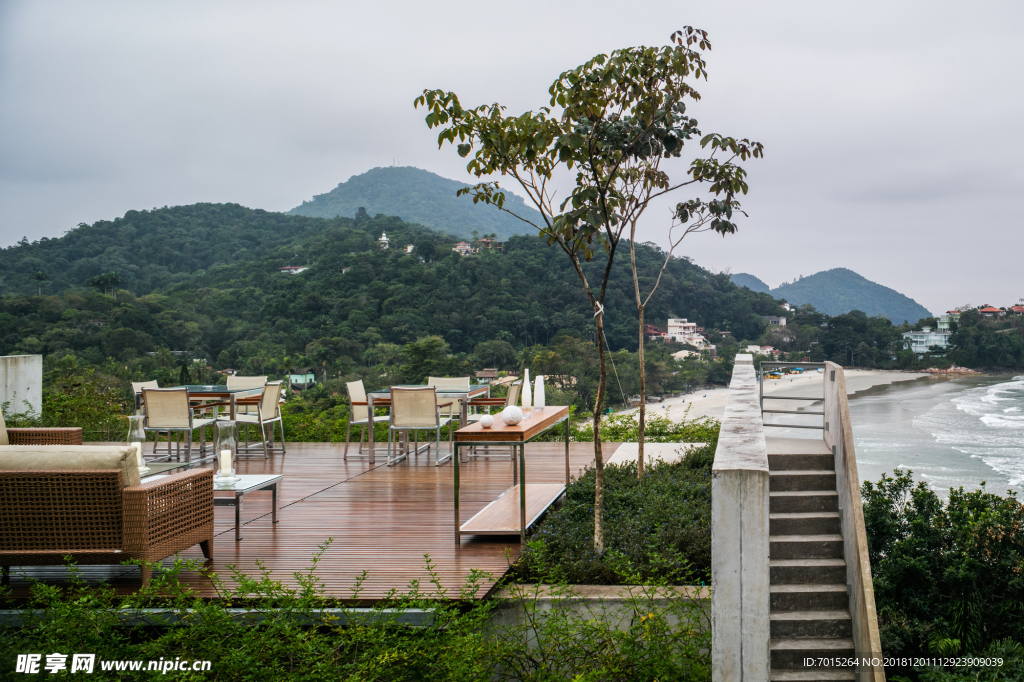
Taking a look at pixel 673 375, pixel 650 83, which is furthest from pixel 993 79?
pixel 650 83

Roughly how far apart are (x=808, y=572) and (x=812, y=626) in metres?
0.47

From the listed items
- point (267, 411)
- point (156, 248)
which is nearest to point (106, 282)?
point (156, 248)

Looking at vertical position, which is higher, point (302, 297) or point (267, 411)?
point (302, 297)

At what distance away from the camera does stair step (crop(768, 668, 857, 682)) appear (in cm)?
428

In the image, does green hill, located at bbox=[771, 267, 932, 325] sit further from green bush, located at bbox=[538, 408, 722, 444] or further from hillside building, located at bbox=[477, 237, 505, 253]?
green bush, located at bbox=[538, 408, 722, 444]

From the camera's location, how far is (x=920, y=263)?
48.6 m

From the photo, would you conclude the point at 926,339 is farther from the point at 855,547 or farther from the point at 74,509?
the point at 74,509

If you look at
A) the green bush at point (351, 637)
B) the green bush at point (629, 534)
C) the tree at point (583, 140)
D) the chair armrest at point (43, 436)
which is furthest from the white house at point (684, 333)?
the green bush at point (351, 637)

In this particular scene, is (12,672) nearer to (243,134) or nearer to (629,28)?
(629,28)

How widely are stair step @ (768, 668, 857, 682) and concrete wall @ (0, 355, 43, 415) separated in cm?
929

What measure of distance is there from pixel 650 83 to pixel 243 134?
210 ft

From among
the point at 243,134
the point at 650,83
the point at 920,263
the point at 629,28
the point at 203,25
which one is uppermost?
the point at 243,134

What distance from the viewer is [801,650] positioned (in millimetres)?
4457

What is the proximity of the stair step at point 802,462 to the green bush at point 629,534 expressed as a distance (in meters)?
0.91
